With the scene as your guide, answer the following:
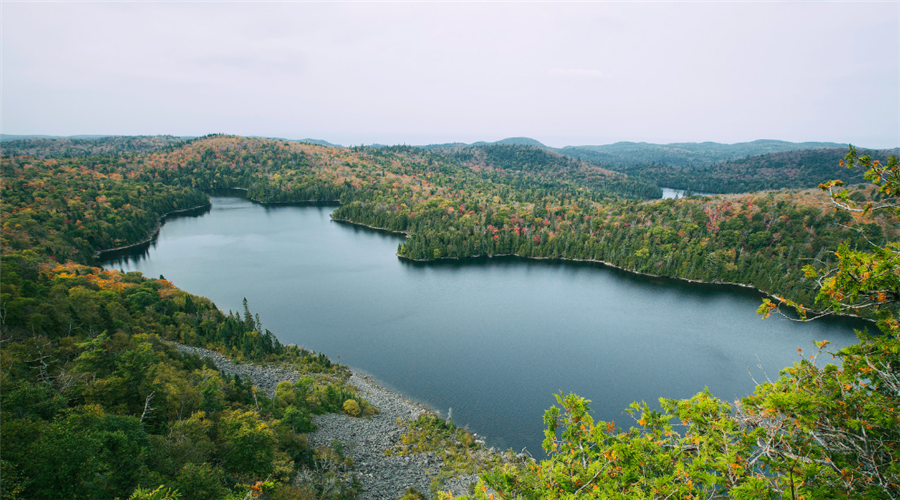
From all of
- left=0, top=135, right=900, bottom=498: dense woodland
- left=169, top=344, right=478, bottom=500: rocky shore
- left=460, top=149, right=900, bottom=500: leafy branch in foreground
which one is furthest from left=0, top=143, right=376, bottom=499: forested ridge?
left=460, top=149, right=900, bottom=500: leafy branch in foreground

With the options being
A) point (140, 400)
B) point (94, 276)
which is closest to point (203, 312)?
point (94, 276)

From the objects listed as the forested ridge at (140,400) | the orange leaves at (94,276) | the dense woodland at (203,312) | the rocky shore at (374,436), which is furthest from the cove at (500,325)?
the orange leaves at (94,276)

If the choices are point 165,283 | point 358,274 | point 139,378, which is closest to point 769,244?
point 358,274

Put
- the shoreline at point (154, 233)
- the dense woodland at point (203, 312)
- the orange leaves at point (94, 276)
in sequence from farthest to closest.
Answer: the shoreline at point (154, 233), the orange leaves at point (94, 276), the dense woodland at point (203, 312)

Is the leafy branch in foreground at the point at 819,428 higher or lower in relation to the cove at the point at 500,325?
higher

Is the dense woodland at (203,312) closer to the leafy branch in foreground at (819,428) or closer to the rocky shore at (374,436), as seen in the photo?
the leafy branch in foreground at (819,428)

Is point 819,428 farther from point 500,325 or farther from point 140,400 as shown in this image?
point 500,325
